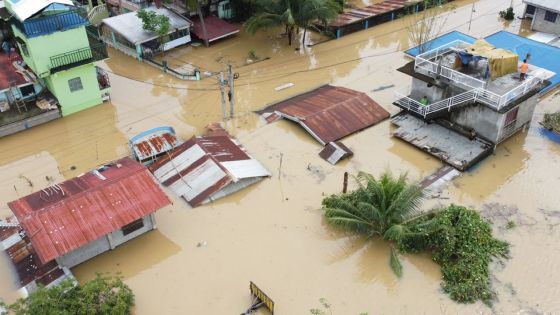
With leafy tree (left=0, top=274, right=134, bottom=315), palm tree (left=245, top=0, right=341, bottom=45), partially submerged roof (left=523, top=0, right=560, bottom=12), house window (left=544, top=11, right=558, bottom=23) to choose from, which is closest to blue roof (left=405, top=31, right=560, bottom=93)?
partially submerged roof (left=523, top=0, right=560, bottom=12)

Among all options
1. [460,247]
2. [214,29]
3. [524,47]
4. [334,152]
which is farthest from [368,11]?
[460,247]

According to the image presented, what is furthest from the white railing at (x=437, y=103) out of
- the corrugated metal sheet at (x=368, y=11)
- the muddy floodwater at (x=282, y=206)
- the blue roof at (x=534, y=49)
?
the corrugated metal sheet at (x=368, y=11)

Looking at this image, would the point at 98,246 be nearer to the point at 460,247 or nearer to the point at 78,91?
the point at 78,91

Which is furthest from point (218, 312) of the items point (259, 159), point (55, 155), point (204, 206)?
point (55, 155)

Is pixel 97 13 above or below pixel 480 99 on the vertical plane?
above

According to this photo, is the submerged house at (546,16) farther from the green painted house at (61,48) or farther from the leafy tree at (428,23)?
the green painted house at (61,48)

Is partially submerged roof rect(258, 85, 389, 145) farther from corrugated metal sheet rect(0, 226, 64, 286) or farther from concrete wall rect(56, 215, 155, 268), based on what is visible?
corrugated metal sheet rect(0, 226, 64, 286)
